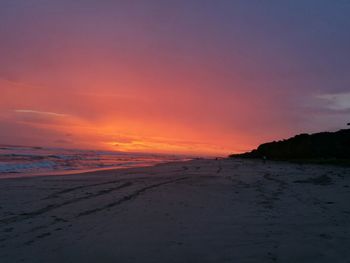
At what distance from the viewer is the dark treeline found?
36.3 meters

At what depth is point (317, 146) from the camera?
40125 mm

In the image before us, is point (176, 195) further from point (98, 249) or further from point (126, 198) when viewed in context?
point (98, 249)

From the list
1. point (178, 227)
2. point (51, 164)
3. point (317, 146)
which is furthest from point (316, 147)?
point (178, 227)

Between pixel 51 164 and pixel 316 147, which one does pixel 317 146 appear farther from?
pixel 51 164

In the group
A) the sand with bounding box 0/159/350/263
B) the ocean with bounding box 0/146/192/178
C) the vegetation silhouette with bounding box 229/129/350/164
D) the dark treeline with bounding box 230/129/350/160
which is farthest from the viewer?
the dark treeline with bounding box 230/129/350/160

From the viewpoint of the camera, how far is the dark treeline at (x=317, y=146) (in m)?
36.3

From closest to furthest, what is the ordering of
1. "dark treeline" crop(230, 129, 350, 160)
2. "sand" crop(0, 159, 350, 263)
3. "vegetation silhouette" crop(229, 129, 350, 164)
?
"sand" crop(0, 159, 350, 263) → "vegetation silhouette" crop(229, 129, 350, 164) → "dark treeline" crop(230, 129, 350, 160)

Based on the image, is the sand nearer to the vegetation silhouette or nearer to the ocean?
the ocean

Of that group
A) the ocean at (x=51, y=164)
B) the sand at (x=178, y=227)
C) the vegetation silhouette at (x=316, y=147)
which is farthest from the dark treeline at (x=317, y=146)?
the sand at (x=178, y=227)

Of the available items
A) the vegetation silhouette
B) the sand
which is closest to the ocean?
the sand

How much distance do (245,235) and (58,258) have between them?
2.96 m

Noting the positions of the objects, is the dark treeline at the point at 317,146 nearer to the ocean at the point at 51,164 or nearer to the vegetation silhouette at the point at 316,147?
the vegetation silhouette at the point at 316,147

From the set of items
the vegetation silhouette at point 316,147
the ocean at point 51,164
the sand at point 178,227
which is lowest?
the sand at point 178,227

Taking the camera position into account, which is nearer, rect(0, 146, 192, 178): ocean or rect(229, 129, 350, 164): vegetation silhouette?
rect(0, 146, 192, 178): ocean
